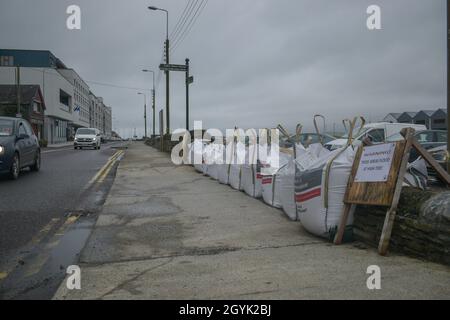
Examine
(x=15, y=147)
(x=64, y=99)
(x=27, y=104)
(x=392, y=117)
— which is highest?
(x=64, y=99)

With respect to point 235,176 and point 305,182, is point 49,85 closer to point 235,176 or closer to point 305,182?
point 235,176

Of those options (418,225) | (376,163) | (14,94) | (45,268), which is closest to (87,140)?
(14,94)

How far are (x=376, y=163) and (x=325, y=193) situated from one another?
68cm

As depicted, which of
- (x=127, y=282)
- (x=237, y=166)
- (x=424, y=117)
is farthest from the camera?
(x=424, y=117)

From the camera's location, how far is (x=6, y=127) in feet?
38.8

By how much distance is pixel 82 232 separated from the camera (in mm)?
5871

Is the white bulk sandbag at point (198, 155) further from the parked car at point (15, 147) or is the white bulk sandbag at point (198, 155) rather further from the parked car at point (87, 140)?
the parked car at point (87, 140)

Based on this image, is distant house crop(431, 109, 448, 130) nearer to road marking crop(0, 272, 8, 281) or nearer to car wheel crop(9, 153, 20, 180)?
car wheel crop(9, 153, 20, 180)

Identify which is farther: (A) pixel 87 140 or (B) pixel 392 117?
(B) pixel 392 117

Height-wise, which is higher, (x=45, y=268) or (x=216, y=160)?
(x=216, y=160)

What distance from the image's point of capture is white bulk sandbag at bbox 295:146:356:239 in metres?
5.02

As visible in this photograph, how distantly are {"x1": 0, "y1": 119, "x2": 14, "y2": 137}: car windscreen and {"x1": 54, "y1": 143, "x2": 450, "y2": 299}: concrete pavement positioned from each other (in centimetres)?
611
